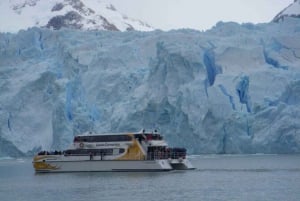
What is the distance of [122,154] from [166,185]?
655 cm

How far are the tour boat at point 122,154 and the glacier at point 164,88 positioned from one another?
313 inches

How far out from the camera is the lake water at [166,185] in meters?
19.7

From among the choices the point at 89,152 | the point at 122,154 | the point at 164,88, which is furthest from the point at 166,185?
the point at 164,88

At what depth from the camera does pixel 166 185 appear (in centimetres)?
2270

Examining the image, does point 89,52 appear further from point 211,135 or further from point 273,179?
point 273,179

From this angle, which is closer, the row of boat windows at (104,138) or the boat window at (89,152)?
the row of boat windows at (104,138)

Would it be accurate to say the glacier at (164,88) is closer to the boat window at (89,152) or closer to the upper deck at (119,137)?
the upper deck at (119,137)

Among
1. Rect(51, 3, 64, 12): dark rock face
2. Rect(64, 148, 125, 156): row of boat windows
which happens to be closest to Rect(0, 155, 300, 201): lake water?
Rect(64, 148, 125, 156): row of boat windows

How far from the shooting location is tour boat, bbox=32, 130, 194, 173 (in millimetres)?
28766

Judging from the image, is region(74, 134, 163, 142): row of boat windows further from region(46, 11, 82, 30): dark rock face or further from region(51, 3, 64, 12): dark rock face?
region(51, 3, 64, 12): dark rock face

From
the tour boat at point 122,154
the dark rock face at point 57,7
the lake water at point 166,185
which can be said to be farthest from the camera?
the dark rock face at point 57,7

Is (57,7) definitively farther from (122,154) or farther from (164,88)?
(122,154)

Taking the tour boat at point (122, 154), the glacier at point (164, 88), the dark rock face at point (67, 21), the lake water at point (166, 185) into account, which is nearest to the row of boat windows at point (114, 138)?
the tour boat at point (122, 154)

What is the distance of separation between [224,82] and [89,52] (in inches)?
384
